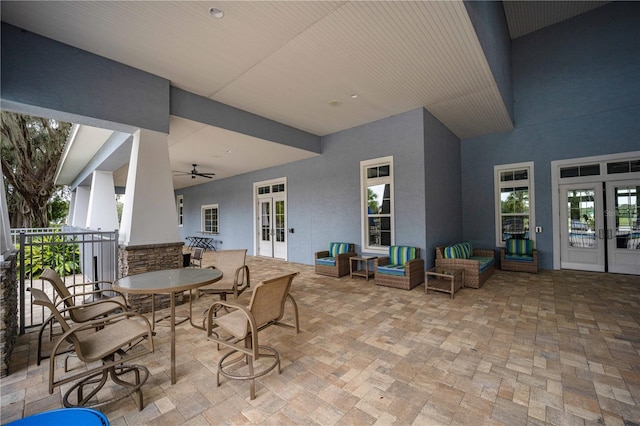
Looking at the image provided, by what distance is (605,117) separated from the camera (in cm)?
566

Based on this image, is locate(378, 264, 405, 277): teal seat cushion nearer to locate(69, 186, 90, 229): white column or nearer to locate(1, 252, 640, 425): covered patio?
locate(1, 252, 640, 425): covered patio

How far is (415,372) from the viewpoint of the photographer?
7.47ft

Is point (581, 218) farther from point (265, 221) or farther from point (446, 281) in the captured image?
point (265, 221)

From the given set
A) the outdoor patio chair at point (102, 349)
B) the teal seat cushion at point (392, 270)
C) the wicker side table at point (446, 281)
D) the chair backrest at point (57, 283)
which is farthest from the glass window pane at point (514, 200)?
the chair backrest at point (57, 283)

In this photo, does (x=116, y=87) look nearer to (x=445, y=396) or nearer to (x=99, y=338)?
(x=99, y=338)

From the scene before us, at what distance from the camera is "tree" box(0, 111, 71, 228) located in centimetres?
864

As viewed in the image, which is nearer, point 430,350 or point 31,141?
point 430,350

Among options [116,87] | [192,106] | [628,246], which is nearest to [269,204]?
[192,106]

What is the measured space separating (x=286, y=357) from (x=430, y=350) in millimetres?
1421

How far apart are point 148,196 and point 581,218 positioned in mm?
8739

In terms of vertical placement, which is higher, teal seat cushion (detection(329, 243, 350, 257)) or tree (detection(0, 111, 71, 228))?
tree (detection(0, 111, 71, 228))

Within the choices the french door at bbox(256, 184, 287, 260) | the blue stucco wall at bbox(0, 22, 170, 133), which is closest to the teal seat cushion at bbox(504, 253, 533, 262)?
the french door at bbox(256, 184, 287, 260)

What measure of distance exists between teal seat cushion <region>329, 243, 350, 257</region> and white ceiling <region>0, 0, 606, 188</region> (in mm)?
2937

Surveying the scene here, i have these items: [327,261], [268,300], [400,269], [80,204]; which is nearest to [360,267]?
[327,261]
